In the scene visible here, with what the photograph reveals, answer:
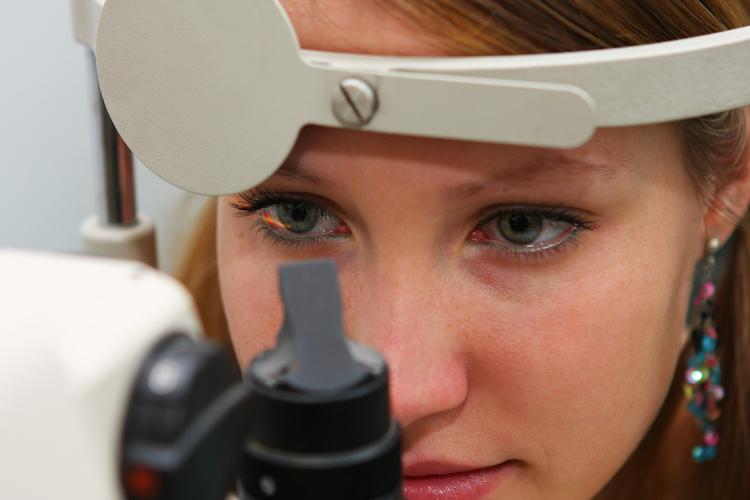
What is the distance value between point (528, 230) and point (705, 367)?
0.30m

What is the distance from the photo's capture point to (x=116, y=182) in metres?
1.13

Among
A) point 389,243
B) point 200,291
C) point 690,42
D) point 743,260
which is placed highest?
point 690,42

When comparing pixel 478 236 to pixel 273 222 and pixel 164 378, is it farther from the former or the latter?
pixel 164 378

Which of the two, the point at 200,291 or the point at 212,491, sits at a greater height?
the point at 212,491

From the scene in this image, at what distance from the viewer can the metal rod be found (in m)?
1.10

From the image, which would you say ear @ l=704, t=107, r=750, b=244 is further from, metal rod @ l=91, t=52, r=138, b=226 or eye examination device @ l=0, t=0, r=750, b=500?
metal rod @ l=91, t=52, r=138, b=226

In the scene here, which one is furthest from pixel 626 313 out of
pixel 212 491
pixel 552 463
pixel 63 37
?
pixel 63 37

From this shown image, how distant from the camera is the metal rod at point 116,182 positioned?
1.10m

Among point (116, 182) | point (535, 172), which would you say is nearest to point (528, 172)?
point (535, 172)

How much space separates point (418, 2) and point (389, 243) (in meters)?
0.15

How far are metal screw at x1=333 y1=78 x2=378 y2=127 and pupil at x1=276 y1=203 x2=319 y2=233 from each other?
152mm

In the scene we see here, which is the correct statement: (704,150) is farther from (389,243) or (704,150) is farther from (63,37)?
(63,37)

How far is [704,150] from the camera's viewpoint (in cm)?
80

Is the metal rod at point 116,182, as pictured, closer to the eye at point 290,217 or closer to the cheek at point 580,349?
the eye at point 290,217
